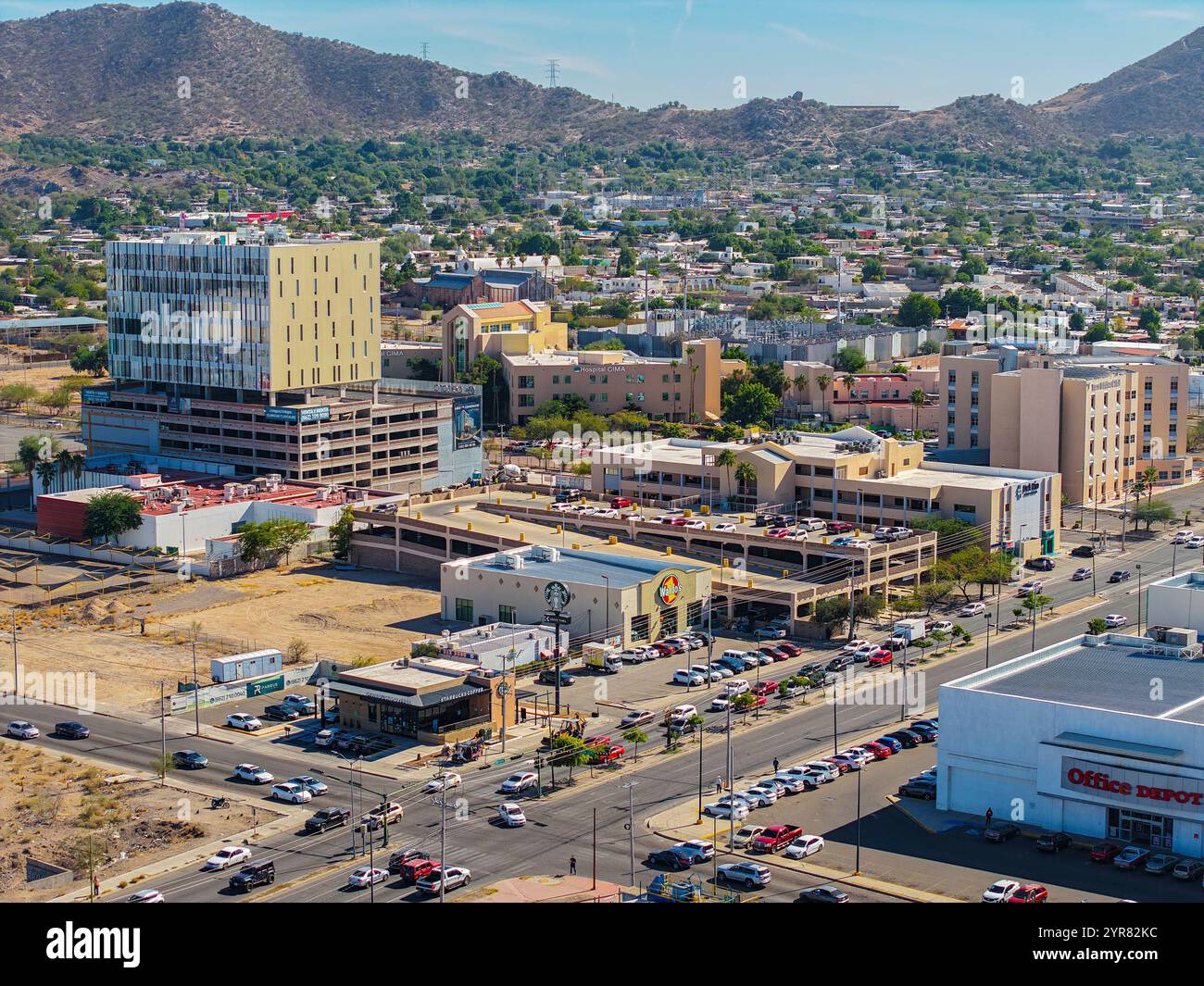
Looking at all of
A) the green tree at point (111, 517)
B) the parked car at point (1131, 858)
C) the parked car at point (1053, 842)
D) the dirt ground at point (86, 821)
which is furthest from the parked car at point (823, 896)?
the green tree at point (111, 517)

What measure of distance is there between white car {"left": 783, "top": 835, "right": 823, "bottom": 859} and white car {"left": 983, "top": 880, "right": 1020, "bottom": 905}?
163 inches

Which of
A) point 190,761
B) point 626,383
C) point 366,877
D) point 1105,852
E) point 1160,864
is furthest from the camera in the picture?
point 626,383

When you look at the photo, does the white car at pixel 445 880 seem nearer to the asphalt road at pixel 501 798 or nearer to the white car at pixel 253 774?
the asphalt road at pixel 501 798

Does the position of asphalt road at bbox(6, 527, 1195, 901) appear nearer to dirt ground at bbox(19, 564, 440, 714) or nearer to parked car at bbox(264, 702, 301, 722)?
parked car at bbox(264, 702, 301, 722)

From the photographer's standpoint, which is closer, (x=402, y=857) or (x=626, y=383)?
(x=402, y=857)

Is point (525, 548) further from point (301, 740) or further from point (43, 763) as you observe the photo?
point (43, 763)

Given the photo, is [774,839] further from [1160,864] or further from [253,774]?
[253,774]

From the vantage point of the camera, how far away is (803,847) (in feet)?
124

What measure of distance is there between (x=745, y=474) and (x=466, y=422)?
21.4 metres

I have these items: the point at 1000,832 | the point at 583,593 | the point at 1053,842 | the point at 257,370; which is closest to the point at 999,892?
the point at 1053,842

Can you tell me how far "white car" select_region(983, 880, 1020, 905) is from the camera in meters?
34.2

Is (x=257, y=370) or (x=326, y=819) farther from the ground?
(x=257, y=370)

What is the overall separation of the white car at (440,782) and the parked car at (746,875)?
342 inches

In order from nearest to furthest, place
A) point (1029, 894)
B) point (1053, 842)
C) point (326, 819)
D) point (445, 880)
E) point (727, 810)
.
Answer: point (1029, 894), point (445, 880), point (1053, 842), point (326, 819), point (727, 810)
